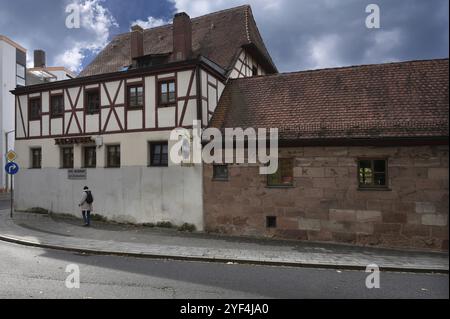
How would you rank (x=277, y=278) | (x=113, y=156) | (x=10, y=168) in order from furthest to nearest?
(x=113, y=156) → (x=10, y=168) → (x=277, y=278)

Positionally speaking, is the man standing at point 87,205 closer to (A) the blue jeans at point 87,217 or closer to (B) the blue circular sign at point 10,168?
(A) the blue jeans at point 87,217

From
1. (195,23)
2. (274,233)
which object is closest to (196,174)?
(274,233)

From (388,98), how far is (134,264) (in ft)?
32.3

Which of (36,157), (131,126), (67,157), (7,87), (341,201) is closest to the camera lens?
(341,201)

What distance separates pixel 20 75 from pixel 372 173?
3598cm

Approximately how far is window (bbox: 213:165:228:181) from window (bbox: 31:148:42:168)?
9.87 metres

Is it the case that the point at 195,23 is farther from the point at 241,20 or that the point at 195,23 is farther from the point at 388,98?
the point at 388,98

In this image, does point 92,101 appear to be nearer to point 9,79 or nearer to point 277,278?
point 277,278

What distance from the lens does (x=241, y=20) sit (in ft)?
59.0

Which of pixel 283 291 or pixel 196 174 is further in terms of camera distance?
pixel 196 174

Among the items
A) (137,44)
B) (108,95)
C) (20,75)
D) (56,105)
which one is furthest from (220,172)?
(20,75)

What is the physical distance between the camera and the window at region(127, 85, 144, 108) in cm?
1353

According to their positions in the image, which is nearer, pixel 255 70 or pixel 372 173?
pixel 372 173

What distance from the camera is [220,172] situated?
1205 cm
